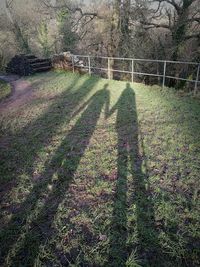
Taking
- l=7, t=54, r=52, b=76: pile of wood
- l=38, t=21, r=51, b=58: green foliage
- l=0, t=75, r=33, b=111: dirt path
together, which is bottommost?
l=0, t=75, r=33, b=111: dirt path

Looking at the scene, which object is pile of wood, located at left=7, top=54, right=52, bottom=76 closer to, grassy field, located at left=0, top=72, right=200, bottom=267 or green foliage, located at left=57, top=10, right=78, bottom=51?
green foliage, located at left=57, top=10, right=78, bottom=51

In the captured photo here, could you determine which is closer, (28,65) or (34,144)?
(34,144)

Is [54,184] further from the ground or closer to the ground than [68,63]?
closer to the ground

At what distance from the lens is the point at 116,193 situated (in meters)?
3.60

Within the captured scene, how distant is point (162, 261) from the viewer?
8.48 feet

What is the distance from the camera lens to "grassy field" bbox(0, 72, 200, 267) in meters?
2.77

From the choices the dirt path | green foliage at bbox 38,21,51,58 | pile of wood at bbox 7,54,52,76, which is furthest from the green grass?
green foliage at bbox 38,21,51,58

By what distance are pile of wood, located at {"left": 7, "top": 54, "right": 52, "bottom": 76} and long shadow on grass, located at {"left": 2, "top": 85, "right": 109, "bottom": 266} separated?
987cm

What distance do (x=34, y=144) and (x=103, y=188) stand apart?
93.4 inches

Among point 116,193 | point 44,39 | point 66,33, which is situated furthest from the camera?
point 44,39

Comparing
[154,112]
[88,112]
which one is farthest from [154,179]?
[88,112]

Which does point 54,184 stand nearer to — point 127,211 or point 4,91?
point 127,211

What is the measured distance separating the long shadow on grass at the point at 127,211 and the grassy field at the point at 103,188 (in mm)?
12

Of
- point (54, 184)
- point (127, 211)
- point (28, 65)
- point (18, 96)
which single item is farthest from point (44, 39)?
point (127, 211)
